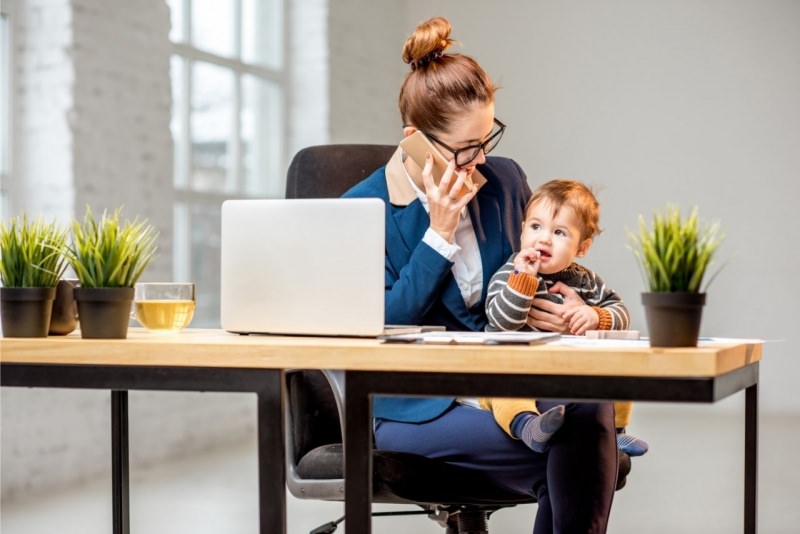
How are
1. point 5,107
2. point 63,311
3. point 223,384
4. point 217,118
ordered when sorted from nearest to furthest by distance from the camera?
point 223,384, point 63,311, point 5,107, point 217,118

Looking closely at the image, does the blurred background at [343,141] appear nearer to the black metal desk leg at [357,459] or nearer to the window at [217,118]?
the window at [217,118]

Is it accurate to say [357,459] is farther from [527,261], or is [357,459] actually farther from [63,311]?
[527,261]

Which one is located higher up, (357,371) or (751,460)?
(357,371)

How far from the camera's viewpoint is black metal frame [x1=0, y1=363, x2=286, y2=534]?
1.39 metres

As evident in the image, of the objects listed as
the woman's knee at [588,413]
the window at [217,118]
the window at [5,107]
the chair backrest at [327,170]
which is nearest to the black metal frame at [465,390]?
the woman's knee at [588,413]

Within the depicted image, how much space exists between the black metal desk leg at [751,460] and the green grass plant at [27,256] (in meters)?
1.15

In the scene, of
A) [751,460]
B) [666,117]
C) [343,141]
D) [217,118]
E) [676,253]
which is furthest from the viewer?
[666,117]

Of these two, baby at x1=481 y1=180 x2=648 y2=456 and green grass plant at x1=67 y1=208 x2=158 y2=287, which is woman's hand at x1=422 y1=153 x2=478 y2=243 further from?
green grass plant at x1=67 y1=208 x2=158 y2=287

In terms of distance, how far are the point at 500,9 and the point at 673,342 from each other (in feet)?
21.2

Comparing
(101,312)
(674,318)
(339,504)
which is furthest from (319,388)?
(339,504)

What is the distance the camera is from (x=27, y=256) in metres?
1.54

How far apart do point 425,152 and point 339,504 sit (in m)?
2.66

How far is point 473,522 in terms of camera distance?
1.98 m

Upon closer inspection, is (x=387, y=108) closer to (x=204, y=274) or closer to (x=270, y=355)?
(x=204, y=274)
